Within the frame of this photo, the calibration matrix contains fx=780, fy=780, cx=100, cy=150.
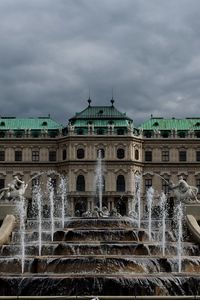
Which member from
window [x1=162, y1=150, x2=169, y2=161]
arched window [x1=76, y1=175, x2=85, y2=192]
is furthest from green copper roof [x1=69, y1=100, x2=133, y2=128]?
arched window [x1=76, y1=175, x2=85, y2=192]

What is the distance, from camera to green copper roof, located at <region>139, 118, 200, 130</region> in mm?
105812

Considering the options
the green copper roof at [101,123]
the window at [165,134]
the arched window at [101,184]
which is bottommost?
the arched window at [101,184]

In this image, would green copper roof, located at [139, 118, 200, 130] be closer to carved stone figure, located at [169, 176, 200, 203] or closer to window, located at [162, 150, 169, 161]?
window, located at [162, 150, 169, 161]

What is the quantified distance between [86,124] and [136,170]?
355 inches

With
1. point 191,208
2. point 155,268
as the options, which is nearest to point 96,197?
point 191,208

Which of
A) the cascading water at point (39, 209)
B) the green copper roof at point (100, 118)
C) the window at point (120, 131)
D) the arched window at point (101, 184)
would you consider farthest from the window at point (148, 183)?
the cascading water at point (39, 209)

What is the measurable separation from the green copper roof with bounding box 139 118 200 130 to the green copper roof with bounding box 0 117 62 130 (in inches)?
481

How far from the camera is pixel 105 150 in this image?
10131 centimetres

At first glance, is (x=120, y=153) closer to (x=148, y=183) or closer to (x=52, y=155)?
(x=148, y=183)

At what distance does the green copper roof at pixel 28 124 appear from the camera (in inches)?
4181

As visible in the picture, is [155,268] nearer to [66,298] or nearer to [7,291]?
[7,291]

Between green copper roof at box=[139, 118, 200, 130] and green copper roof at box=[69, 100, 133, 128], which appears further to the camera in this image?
green copper roof at box=[139, 118, 200, 130]

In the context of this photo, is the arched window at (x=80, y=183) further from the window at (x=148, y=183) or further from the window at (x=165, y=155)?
the window at (x=165, y=155)

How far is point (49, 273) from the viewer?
3434cm
